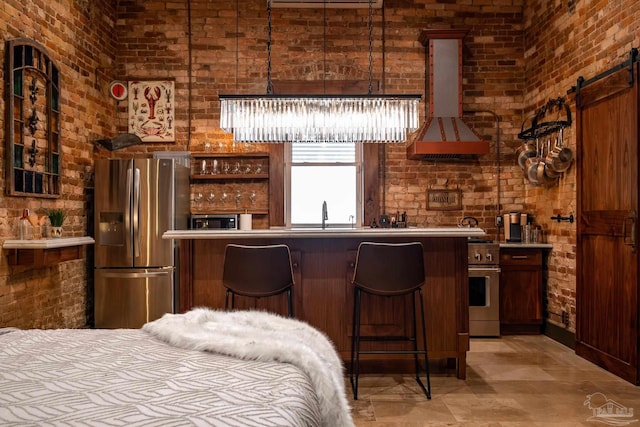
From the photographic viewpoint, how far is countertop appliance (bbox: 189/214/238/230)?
230 inches

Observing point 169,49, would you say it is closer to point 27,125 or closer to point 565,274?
point 27,125

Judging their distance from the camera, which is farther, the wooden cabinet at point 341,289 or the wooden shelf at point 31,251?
the wooden shelf at point 31,251

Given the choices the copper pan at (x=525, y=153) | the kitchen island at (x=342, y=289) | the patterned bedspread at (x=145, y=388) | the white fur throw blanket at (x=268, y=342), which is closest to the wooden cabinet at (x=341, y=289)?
the kitchen island at (x=342, y=289)

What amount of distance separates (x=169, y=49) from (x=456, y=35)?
346 centimetres

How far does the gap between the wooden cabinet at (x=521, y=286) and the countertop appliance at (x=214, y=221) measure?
10.0ft

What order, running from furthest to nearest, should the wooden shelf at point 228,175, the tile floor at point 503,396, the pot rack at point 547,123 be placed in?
the wooden shelf at point 228,175 < the pot rack at point 547,123 < the tile floor at point 503,396

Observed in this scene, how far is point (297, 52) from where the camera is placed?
614 centimetres

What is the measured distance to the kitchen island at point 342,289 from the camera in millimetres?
3871

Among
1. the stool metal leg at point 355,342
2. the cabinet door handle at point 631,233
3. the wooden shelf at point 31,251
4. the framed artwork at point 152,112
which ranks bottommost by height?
the stool metal leg at point 355,342

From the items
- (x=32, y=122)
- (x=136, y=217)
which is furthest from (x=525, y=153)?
(x=32, y=122)

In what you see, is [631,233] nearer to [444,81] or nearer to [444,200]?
[444,200]

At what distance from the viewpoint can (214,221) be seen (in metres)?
5.85

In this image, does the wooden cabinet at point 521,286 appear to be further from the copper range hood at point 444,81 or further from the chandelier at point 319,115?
the chandelier at point 319,115

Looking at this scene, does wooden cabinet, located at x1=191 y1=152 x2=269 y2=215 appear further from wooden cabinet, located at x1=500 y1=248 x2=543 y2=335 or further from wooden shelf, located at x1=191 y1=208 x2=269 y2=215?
wooden cabinet, located at x1=500 y1=248 x2=543 y2=335
